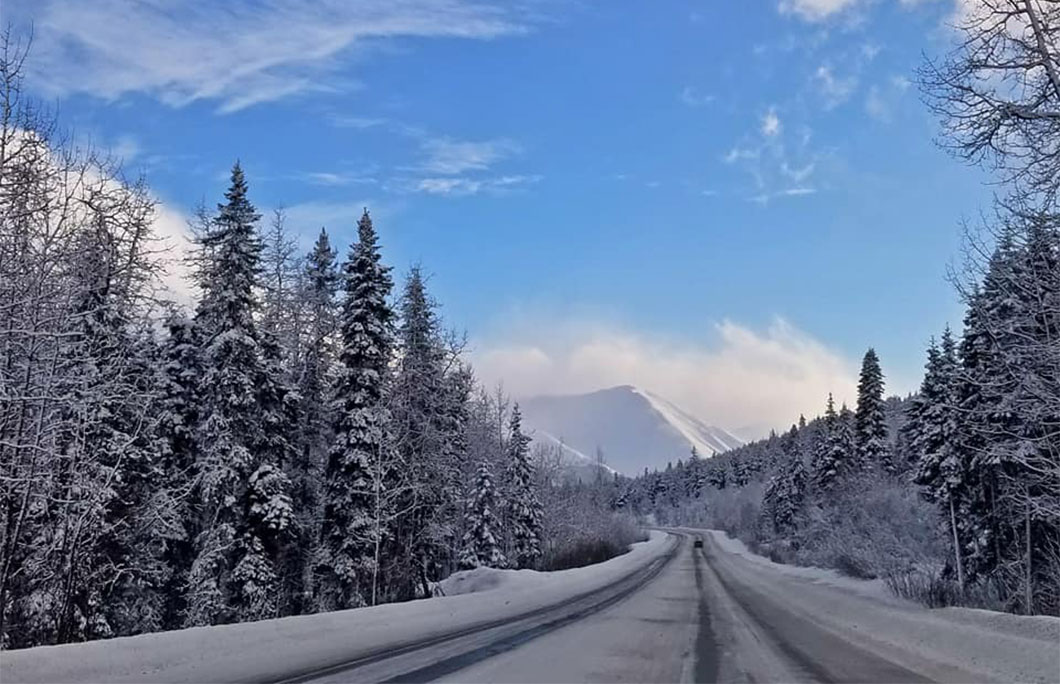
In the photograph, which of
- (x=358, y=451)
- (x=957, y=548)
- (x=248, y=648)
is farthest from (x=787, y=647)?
(x=957, y=548)

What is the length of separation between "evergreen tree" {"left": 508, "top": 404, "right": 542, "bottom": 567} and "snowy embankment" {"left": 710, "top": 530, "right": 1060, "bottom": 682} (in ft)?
103

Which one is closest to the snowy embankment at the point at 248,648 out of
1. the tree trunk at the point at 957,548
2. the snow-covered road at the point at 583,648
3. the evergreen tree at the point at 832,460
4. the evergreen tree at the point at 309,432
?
the snow-covered road at the point at 583,648

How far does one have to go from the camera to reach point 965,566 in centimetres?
3856

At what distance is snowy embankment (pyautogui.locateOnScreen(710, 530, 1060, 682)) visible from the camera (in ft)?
31.8

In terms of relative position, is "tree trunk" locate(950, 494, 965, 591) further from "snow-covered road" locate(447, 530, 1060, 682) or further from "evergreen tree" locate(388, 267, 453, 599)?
"evergreen tree" locate(388, 267, 453, 599)

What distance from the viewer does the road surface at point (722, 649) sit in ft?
31.2

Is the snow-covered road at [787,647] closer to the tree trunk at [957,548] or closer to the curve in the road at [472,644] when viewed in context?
the curve in the road at [472,644]

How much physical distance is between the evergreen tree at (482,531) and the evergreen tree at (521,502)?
6.10 meters

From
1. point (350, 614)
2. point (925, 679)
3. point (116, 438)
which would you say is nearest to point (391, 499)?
point (116, 438)

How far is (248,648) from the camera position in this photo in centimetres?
1109

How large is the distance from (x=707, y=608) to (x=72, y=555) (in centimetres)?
1504

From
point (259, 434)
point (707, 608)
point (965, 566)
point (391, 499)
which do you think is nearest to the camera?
point (707, 608)

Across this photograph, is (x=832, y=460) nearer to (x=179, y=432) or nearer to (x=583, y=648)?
(x=179, y=432)

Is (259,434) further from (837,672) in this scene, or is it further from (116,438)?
(837,672)
